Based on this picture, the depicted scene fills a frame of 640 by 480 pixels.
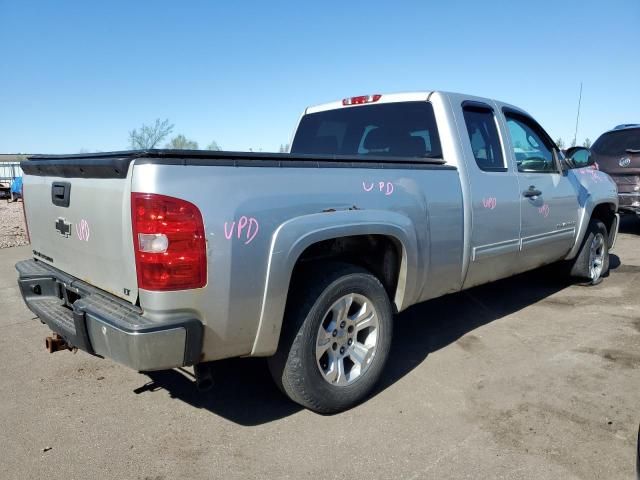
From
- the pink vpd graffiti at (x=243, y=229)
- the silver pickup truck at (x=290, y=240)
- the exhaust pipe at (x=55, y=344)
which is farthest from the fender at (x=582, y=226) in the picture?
the exhaust pipe at (x=55, y=344)

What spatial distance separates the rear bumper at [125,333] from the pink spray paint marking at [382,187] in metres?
1.28

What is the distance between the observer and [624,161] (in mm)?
9180

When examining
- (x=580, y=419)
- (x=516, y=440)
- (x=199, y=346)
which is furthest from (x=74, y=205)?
(x=580, y=419)

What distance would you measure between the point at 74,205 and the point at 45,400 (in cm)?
136

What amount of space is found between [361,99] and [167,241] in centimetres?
275

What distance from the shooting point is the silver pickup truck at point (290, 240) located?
2.31 metres

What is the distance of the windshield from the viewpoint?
9211 mm

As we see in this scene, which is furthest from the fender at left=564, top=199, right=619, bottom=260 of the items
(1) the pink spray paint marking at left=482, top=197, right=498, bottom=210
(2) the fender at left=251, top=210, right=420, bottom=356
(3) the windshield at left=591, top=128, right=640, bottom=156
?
(3) the windshield at left=591, top=128, right=640, bottom=156

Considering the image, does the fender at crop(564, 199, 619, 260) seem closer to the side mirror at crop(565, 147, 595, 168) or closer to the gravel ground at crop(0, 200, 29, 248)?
the side mirror at crop(565, 147, 595, 168)

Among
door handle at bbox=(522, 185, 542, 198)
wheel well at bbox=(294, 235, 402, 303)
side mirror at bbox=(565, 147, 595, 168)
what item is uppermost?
side mirror at bbox=(565, 147, 595, 168)

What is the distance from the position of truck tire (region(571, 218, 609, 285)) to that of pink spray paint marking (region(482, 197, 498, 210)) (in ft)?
7.38

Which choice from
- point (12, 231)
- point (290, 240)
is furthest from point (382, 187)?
point (12, 231)

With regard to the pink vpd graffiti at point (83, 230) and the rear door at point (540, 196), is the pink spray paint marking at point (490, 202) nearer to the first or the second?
the rear door at point (540, 196)

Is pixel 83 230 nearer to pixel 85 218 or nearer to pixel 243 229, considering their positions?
pixel 85 218
